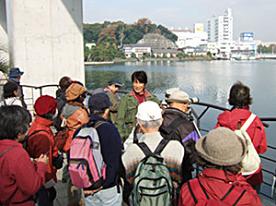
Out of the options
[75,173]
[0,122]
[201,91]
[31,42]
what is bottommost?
[201,91]

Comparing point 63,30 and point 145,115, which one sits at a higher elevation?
point 63,30

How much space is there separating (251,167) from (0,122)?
1.61 m

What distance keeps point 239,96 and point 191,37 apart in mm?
160231

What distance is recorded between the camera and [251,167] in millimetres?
2297

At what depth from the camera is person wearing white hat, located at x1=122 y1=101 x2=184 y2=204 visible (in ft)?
7.31

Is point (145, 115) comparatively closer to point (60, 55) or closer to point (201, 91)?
point (60, 55)

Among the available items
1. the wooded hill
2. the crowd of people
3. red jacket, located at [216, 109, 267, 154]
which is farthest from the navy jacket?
the wooded hill

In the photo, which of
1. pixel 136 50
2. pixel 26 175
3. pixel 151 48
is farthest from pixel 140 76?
pixel 151 48

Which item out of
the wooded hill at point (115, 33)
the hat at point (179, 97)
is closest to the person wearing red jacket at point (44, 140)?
the hat at point (179, 97)

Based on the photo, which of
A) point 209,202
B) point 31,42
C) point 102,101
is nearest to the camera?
point 209,202

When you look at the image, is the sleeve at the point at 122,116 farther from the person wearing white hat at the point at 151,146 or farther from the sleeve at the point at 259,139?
the sleeve at the point at 259,139

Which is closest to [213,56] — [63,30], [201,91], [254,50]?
[254,50]

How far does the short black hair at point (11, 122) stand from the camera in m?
2.10

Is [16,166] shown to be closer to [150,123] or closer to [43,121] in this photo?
[43,121]
